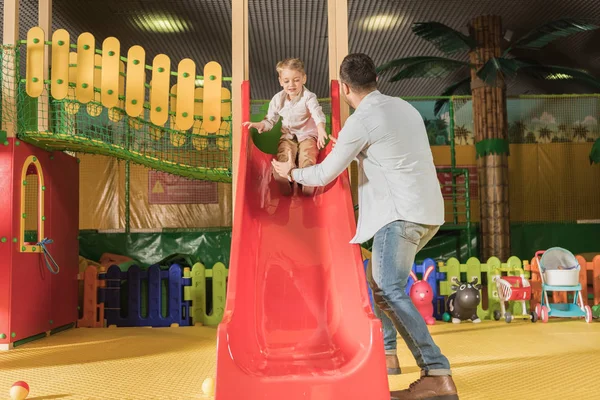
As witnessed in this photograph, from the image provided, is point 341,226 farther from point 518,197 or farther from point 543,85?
point 543,85

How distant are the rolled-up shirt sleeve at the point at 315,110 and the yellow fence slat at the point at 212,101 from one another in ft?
2.81

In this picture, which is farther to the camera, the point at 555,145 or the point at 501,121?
the point at 555,145

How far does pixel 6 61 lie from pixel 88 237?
387cm

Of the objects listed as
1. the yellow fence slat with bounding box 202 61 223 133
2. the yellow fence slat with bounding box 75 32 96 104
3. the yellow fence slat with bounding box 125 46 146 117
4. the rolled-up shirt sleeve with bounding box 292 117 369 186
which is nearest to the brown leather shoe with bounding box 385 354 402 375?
the rolled-up shirt sleeve with bounding box 292 117 369 186

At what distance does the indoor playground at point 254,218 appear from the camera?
9.49ft

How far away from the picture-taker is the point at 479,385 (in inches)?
117

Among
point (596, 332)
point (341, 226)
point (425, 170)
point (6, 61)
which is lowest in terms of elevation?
point (596, 332)

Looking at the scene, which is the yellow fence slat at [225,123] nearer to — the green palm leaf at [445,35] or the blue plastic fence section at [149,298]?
the blue plastic fence section at [149,298]

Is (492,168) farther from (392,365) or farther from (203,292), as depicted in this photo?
(392,365)

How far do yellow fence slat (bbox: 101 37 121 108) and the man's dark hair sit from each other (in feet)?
7.70

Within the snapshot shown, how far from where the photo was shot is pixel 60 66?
4.36 meters

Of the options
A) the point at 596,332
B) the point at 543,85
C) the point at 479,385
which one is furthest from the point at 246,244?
the point at 543,85

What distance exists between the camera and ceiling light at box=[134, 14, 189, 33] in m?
8.88

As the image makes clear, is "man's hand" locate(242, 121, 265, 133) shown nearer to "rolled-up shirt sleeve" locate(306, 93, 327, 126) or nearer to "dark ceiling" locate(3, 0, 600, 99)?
"rolled-up shirt sleeve" locate(306, 93, 327, 126)
